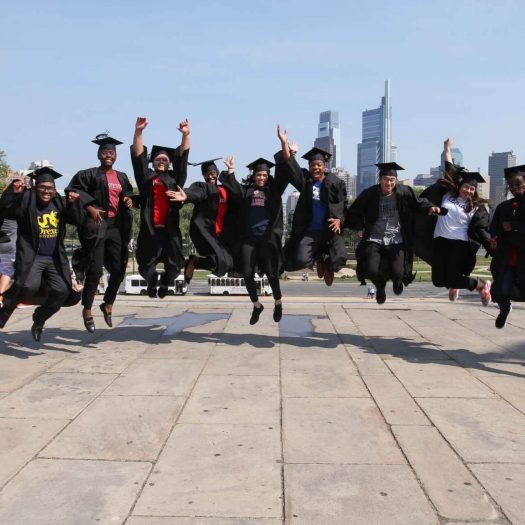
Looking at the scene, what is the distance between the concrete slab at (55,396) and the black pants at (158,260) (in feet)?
7.18

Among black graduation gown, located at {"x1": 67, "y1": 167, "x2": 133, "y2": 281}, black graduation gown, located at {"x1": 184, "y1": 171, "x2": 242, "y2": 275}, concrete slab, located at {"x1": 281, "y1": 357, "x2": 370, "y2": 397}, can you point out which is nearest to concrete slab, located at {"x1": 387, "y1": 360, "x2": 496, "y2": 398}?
concrete slab, located at {"x1": 281, "y1": 357, "x2": 370, "y2": 397}

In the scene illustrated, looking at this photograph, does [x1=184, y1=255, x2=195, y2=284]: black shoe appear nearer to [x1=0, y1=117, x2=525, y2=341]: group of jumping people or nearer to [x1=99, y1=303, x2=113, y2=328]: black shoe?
[x1=0, y1=117, x2=525, y2=341]: group of jumping people

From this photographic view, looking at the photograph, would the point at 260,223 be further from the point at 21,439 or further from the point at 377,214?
the point at 21,439

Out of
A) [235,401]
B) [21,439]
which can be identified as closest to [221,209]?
[235,401]

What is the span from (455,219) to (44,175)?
4859 millimetres

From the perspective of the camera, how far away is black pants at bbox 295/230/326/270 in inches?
297

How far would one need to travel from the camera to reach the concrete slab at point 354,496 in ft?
9.18

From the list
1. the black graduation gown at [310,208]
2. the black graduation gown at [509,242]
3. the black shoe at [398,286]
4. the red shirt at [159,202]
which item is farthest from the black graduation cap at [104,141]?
the black graduation gown at [509,242]

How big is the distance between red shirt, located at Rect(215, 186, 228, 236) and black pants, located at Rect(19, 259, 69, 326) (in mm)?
2047

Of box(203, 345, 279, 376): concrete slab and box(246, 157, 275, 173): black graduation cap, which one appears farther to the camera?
box(246, 157, 275, 173): black graduation cap

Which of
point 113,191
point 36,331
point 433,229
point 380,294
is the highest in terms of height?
point 113,191

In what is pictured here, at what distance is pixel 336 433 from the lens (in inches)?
158

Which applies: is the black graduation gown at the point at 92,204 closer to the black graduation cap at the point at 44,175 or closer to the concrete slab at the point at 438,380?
the black graduation cap at the point at 44,175

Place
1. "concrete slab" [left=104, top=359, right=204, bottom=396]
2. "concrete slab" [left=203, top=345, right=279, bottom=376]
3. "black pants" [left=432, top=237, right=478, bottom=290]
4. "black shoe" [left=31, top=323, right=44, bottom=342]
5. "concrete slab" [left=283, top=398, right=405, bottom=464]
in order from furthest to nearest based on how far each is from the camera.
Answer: "black pants" [left=432, top=237, right=478, bottom=290] < "black shoe" [left=31, top=323, right=44, bottom=342] < "concrete slab" [left=203, top=345, right=279, bottom=376] < "concrete slab" [left=104, top=359, right=204, bottom=396] < "concrete slab" [left=283, top=398, right=405, bottom=464]
